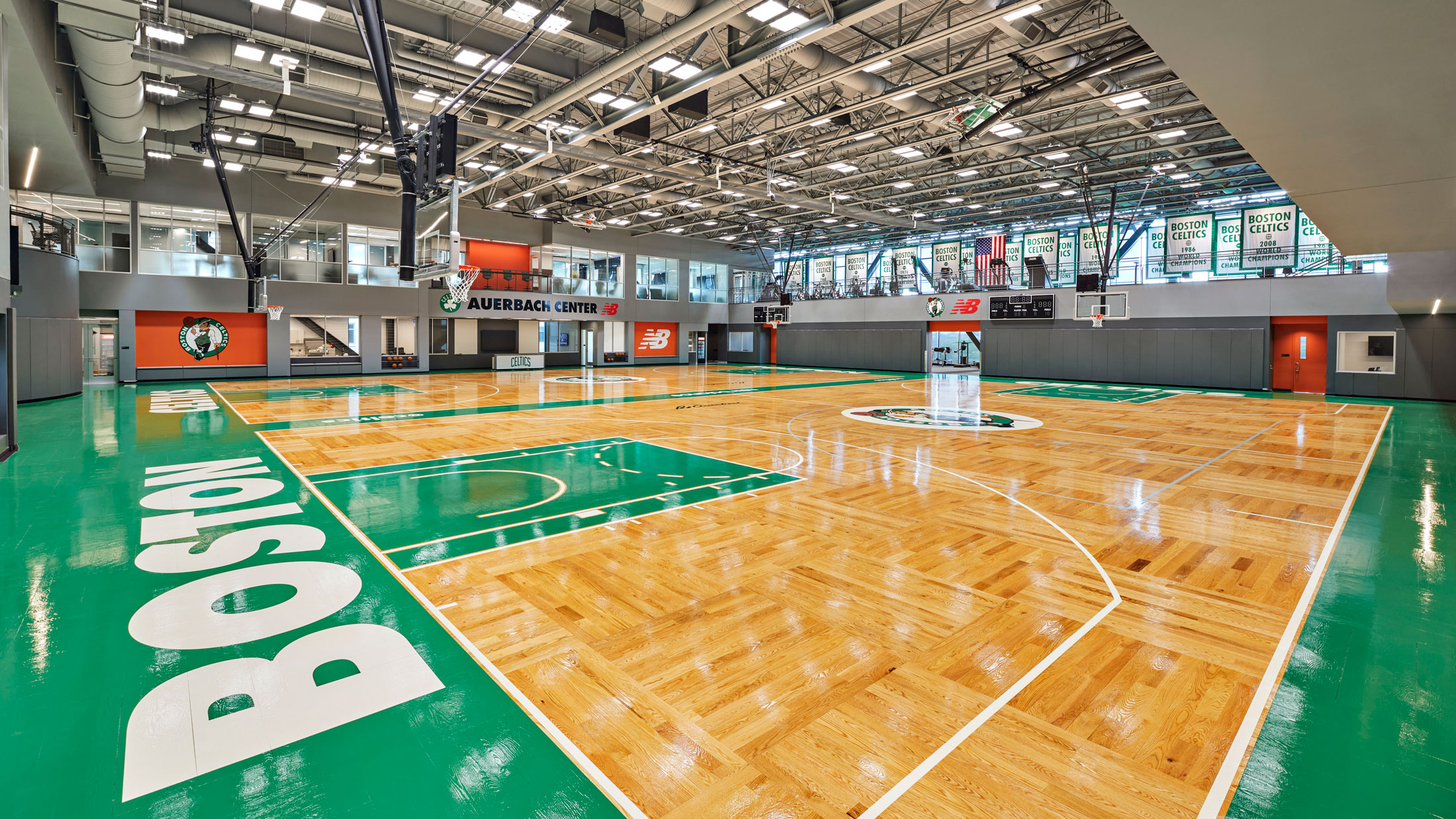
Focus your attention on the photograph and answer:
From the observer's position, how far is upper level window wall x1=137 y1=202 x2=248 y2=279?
77.9 feet

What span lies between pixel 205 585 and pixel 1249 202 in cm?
3447

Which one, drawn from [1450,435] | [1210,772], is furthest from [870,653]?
[1450,435]

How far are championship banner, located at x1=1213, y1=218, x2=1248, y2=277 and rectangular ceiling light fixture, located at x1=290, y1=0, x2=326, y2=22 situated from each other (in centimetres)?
3173

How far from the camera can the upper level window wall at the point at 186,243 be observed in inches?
935

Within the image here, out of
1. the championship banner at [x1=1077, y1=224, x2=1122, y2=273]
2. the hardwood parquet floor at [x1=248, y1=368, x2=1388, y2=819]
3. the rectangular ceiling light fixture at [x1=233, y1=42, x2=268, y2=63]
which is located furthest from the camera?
the championship banner at [x1=1077, y1=224, x2=1122, y2=273]

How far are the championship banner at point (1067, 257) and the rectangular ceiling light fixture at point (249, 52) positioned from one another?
3214 cm

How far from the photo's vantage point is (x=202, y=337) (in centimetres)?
2555

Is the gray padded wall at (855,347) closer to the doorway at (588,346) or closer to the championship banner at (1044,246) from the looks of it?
the championship banner at (1044,246)

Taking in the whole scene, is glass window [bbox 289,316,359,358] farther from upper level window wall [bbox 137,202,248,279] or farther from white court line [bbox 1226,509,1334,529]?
white court line [bbox 1226,509,1334,529]

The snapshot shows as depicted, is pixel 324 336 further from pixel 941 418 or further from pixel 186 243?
pixel 941 418

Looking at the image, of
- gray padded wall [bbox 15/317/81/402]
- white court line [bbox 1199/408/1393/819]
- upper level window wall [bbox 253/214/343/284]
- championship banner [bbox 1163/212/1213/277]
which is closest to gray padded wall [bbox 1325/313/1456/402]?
championship banner [bbox 1163/212/1213/277]

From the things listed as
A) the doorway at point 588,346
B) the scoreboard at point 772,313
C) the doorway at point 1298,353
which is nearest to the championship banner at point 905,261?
the scoreboard at point 772,313

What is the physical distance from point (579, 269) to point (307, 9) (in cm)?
2476

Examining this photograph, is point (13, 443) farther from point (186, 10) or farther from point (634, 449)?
point (634, 449)
